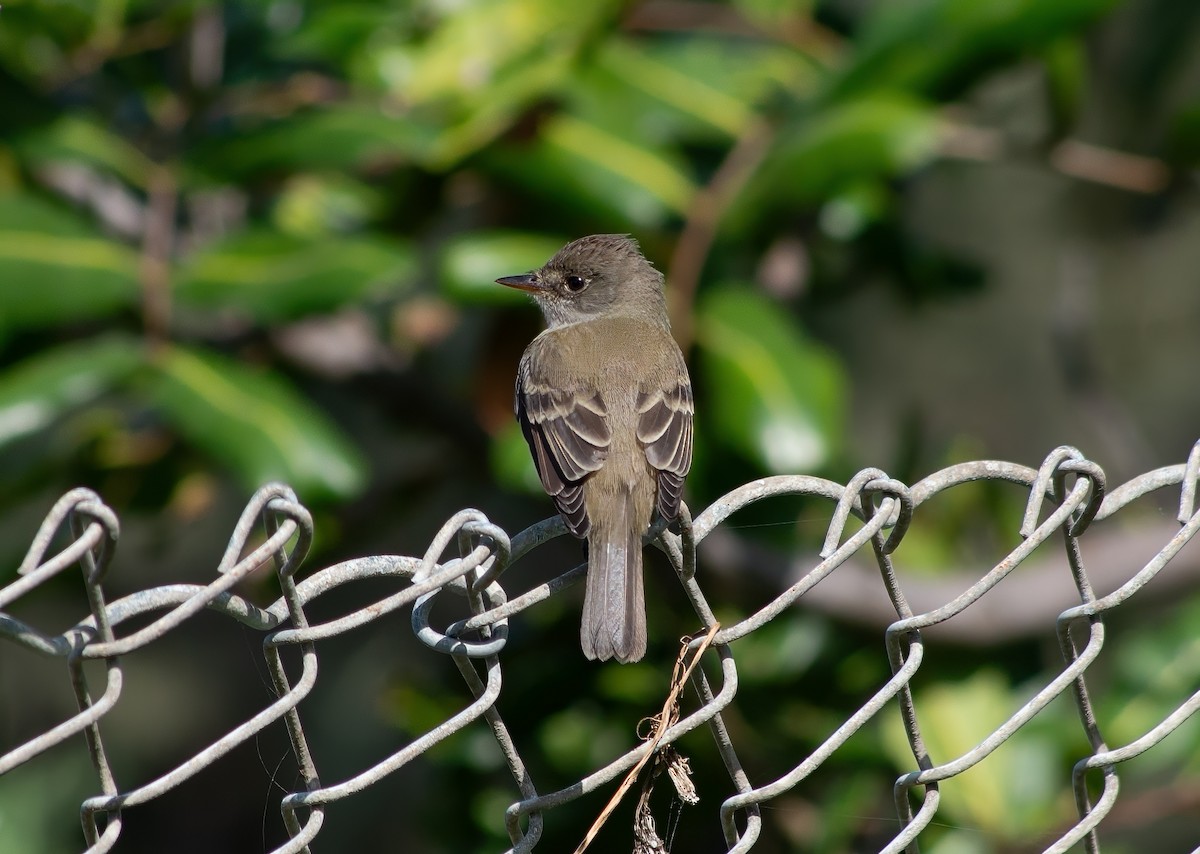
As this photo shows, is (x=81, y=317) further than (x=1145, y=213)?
No

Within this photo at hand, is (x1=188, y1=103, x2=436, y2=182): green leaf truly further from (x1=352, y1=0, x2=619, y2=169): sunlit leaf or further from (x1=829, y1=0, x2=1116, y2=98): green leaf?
(x1=829, y1=0, x2=1116, y2=98): green leaf

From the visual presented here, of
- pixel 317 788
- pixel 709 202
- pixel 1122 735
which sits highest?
pixel 709 202

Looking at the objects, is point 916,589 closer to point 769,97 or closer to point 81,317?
point 769,97

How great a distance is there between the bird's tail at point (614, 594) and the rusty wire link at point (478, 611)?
0.19 meters

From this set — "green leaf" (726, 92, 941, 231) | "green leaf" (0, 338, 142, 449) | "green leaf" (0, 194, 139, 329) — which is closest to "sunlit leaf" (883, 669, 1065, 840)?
"green leaf" (726, 92, 941, 231)

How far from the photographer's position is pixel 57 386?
323cm

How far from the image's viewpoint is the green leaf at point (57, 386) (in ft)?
10.5

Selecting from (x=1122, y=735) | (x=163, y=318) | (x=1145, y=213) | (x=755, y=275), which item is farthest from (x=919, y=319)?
(x=163, y=318)

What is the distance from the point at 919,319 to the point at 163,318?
4157 mm

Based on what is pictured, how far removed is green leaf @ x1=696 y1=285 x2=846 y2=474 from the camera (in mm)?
3518

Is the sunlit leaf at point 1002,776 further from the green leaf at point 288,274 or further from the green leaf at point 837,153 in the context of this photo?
the green leaf at point 288,274

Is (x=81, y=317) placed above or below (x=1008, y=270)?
above

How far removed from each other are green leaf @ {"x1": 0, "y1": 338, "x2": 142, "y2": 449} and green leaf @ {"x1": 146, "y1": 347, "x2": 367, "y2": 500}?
0.37ft

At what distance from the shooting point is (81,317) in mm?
3512
